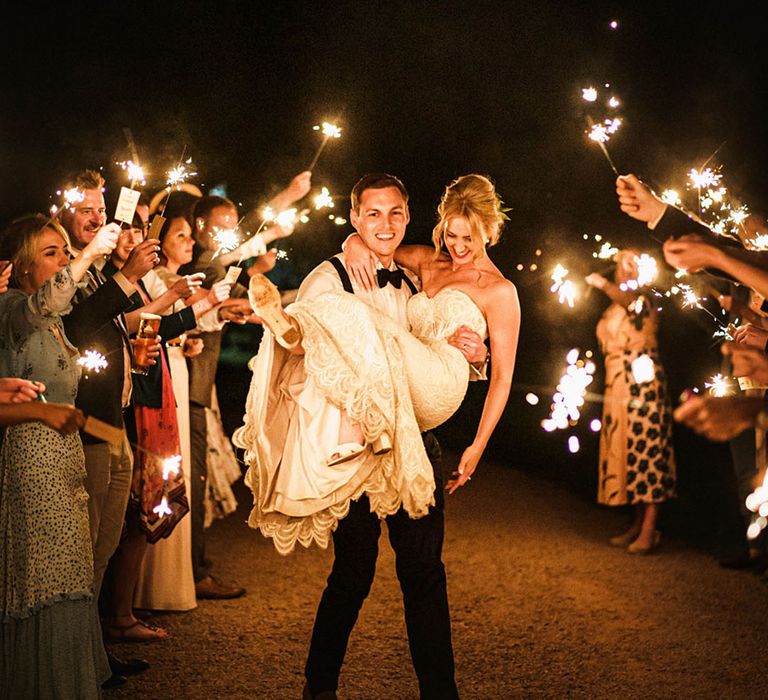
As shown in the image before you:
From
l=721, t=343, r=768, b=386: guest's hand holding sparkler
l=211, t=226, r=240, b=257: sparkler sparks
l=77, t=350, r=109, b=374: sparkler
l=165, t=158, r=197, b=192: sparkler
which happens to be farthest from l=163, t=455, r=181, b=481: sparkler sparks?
l=721, t=343, r=768, b=386: guest's hand holding sparkler

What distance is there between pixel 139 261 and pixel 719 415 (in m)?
2.49

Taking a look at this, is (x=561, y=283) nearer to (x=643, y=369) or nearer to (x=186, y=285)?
(x=186, y=285)

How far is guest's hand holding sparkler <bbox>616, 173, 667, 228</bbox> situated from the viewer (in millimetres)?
3266

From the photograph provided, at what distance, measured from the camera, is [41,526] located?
345 cm

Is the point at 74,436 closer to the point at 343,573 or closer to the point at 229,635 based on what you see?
the point at 343,573

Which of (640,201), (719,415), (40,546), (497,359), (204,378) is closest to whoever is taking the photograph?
(719,415)

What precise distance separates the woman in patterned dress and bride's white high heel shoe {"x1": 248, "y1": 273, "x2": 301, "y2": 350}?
3868 millimetres

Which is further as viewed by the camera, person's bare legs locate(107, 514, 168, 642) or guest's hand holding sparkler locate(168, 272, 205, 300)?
person's bare legs locate(107, 514, 168, 642)

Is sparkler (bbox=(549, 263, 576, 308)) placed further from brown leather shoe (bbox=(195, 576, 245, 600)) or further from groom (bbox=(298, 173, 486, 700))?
brown leather shoe (bbox=(195, 576, 245, 600))

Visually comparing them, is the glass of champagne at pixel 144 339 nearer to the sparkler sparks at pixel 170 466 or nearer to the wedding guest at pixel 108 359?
the wedding guest at pixel 108 359

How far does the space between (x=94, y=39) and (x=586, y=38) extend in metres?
5.07

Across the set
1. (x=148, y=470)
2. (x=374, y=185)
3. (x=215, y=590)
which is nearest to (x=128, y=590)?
(x=148, y=470)

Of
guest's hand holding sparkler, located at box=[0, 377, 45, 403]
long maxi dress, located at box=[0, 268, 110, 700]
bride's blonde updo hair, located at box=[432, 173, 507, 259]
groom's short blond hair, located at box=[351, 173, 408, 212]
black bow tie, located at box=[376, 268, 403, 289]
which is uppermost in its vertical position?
groom's short blond hair, located at box=[351, 173, 408, 212]

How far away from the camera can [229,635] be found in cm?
496
